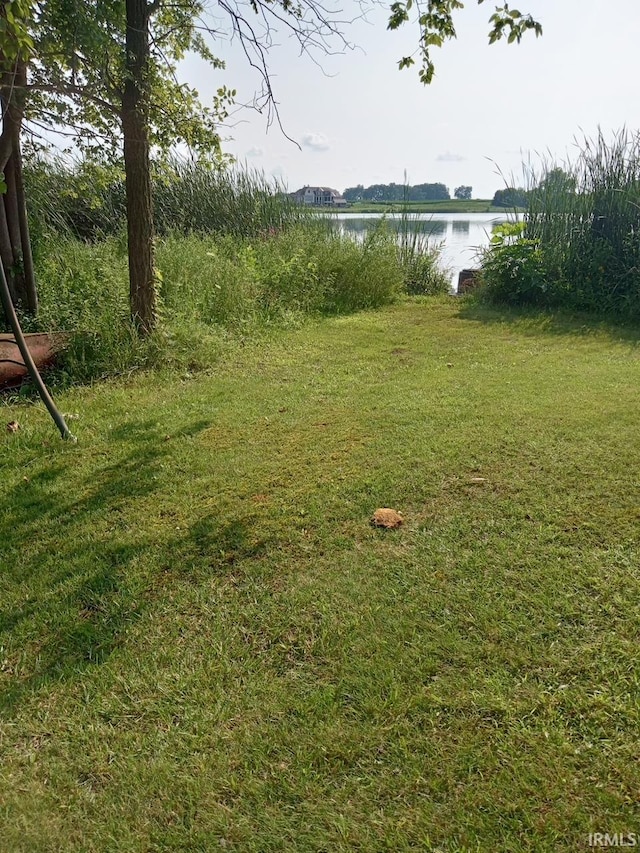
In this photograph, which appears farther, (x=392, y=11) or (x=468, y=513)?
(x=392, y=11)

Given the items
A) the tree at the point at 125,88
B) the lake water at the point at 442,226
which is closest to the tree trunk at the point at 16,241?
the tree at the point at 125,88

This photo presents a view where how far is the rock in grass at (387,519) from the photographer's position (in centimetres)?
219

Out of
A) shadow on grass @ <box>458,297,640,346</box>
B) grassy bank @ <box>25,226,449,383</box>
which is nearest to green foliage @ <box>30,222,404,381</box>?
grassy bank @ <box>25,226,449,383</box>

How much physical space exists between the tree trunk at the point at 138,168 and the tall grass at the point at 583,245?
15.7ft

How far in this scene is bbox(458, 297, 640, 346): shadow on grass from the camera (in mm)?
5691

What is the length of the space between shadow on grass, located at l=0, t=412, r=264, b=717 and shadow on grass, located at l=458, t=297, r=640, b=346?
15.3ft

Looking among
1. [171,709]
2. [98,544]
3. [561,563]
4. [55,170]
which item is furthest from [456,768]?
[55,170]

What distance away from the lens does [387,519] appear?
221cm

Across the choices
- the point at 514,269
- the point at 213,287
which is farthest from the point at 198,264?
the point at 514,269

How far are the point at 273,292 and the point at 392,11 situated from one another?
4.15m

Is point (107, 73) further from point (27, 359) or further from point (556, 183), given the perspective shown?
point (556, 183)

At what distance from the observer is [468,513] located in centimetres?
226

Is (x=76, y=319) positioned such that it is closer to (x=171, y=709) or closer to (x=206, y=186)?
(x=171, y=709)

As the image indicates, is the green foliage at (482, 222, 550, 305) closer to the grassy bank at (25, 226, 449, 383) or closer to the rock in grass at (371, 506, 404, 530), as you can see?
the grassy bank at (25, 226, 449, 383)
